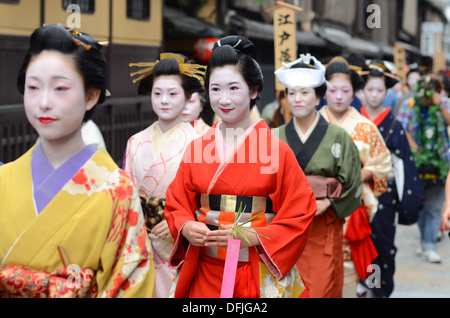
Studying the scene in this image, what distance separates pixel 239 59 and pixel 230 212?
0.86 metres

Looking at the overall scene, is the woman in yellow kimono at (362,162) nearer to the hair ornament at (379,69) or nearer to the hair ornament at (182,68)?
the hair ornament at (379,69)

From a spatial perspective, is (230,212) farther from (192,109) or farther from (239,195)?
(192,109)

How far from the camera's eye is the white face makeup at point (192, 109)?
5.90 metres

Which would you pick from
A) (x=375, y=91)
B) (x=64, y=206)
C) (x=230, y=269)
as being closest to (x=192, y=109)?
(x=375, y=91)

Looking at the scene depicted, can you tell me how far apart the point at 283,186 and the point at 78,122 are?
134cm

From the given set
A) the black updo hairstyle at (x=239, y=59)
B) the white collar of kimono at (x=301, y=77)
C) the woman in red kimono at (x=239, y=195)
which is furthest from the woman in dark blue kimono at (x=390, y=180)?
the black updo hairstyle at (x=239, y=59)

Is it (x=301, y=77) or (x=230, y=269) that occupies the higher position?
(x=301, y=77)

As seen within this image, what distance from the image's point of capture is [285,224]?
3.66m

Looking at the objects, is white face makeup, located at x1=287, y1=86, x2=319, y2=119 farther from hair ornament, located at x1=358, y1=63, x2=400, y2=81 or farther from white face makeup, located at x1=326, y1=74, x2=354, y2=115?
hair ornament, located at x1=358, y1=63, x2=400, y2=81

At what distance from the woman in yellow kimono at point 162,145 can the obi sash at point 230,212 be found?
0.86 m

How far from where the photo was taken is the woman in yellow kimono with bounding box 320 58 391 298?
247 inches

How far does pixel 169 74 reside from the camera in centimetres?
465

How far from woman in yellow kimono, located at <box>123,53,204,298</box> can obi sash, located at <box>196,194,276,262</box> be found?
2.84 ft
